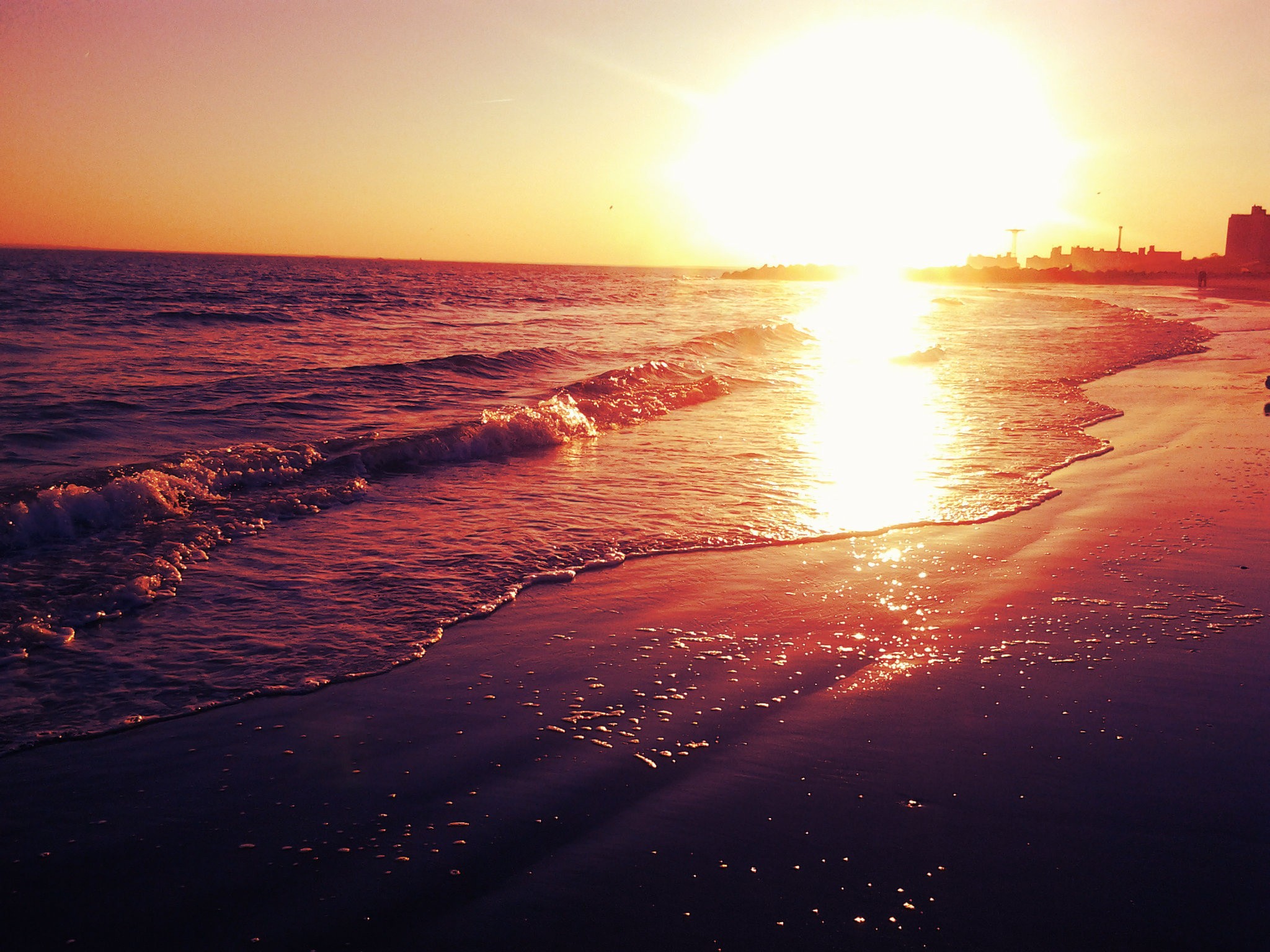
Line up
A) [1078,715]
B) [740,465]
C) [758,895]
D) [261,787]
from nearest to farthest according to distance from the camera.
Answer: [758,895], [261,787], [1078,715], [740,465]

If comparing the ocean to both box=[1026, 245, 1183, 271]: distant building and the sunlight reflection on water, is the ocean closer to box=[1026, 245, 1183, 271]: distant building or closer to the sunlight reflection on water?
the sunlight reflection on water

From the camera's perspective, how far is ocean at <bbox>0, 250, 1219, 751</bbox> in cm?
441

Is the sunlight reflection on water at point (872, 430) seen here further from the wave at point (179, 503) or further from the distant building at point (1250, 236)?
the distant building at point (1250, 236)

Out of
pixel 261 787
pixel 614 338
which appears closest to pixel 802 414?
pixel 261 787

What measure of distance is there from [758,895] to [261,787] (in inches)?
74.2

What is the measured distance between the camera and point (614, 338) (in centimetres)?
2438

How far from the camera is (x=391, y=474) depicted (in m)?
8.62

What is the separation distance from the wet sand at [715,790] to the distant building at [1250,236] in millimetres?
156877

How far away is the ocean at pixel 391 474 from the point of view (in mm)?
4410

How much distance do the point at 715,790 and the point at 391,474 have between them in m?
6.45

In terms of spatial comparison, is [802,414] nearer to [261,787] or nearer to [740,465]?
[740,465]

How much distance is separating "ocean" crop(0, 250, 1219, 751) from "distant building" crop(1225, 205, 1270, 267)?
143979mm

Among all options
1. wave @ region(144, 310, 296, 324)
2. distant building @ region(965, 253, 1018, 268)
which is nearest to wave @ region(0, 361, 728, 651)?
wave @ region(144, 310, 296, 324)

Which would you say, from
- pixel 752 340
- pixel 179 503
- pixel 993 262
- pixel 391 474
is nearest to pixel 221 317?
pixel 752 340
